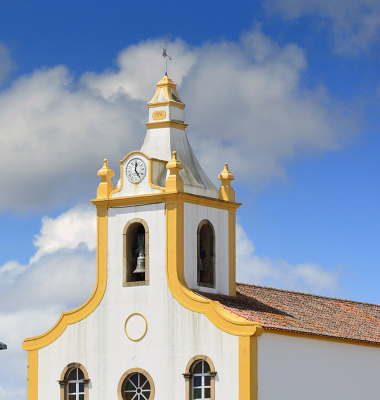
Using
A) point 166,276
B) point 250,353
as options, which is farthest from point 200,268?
point 250,353

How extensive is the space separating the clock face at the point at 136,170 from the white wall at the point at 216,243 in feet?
6.99

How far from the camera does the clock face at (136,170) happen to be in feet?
158

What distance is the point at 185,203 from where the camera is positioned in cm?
4750

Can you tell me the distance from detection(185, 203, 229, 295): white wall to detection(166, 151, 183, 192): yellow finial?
87cm

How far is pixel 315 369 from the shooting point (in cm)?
4700

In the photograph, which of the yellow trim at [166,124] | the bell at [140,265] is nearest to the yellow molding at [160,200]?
the bell at [140,265]

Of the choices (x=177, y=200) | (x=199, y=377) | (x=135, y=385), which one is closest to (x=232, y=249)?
(x=177, y=200)

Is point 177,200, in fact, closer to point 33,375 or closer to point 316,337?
point 316,337

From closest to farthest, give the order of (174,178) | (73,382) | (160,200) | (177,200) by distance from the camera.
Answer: (177,200)
(174,178)
(160,200)
(73,382)

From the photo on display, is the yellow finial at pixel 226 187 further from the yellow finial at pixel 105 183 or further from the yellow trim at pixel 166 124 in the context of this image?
the yellow finial at pixel 105 183

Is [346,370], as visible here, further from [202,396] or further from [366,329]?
[202,396]

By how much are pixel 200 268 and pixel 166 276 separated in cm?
204

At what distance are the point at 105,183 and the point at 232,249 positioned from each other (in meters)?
5.59

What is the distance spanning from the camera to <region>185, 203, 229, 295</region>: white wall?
4734 centimetres
